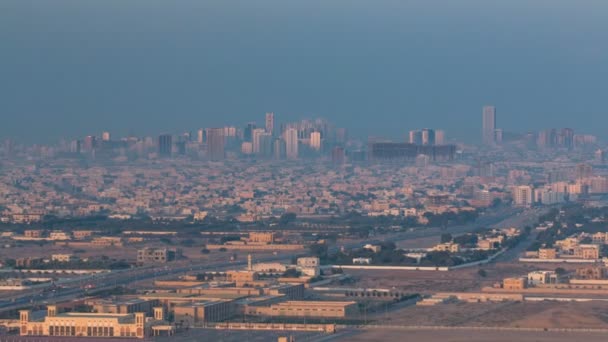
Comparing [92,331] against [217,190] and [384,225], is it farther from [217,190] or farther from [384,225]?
[217,190]

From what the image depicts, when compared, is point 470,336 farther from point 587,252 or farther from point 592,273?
point 587,252

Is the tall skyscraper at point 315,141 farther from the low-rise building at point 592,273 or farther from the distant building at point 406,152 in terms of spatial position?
the low-rise building at point 592,273

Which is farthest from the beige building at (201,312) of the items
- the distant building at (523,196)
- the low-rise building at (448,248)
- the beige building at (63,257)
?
the distant building at (523,196)

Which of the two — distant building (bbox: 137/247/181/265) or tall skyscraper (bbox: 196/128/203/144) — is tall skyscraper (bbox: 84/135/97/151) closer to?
tall skyscraper (bbox: 196/128/203/144)

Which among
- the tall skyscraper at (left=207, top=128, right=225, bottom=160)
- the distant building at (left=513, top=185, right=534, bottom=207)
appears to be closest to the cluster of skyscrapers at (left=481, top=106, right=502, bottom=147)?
the tall skyscraper at (left=207, top=128, right=225, bottom=160)

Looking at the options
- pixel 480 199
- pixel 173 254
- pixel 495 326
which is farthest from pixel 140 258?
pixel 480 199
